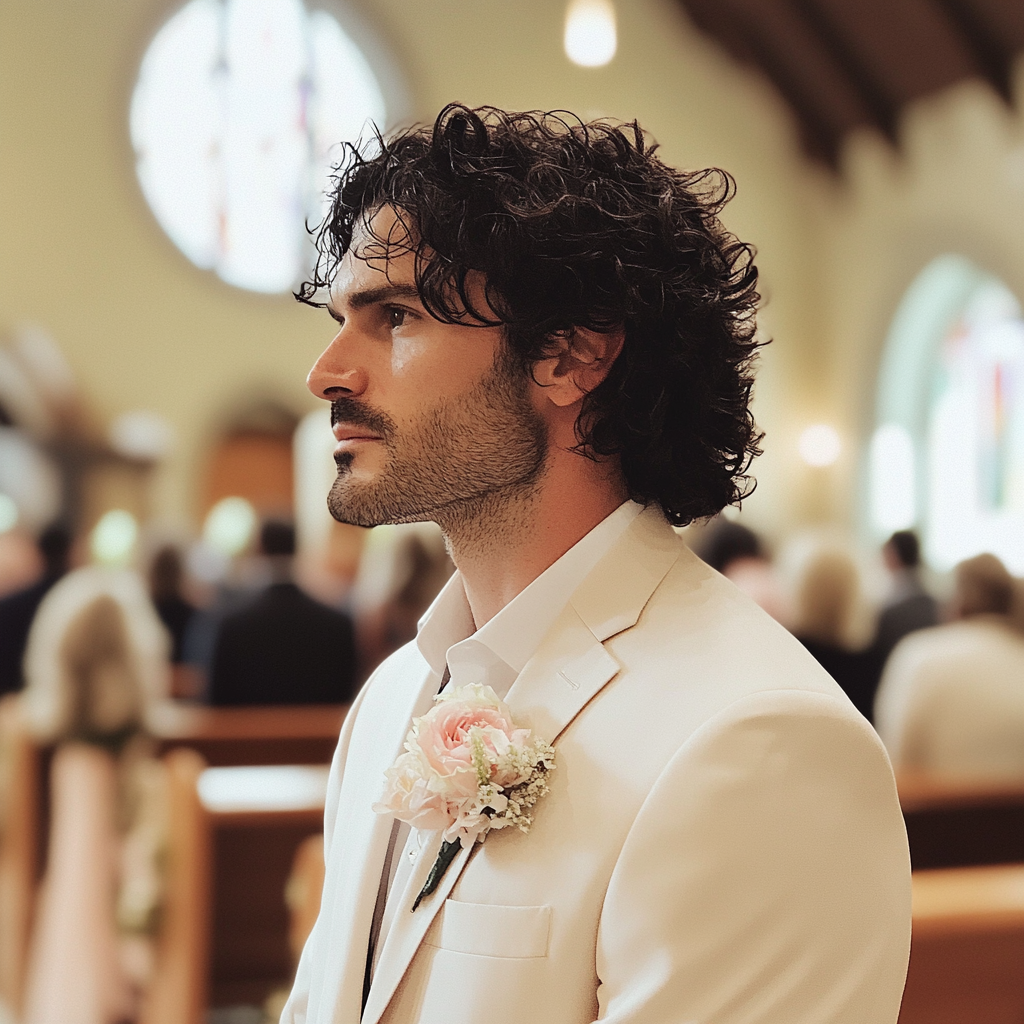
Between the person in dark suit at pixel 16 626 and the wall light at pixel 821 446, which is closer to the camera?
the person in dark suit at pixel 16 626

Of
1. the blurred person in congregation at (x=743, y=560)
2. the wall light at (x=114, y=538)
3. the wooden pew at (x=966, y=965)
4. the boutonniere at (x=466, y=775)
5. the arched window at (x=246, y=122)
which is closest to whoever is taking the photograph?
the boutonniere at (x=466, y=775)

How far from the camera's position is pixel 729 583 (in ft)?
4.48

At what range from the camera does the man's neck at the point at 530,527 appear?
1.41 meters

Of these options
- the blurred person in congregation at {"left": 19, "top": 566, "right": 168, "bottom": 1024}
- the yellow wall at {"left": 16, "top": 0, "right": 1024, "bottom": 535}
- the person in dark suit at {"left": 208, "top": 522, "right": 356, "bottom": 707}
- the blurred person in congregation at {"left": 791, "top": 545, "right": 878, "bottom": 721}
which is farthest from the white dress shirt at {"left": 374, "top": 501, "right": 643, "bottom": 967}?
the yellow wall at {"left": 16, "top": 0, "right": 1024, "bottom": 535}

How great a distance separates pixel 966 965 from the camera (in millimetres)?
1916

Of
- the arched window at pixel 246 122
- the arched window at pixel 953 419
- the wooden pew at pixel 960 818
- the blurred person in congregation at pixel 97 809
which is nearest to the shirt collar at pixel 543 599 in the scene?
the wooden pew at pixel 960 818

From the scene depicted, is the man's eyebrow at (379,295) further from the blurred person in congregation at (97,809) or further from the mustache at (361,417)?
the blurred person in congregation at (97,809)

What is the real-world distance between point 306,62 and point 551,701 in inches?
460

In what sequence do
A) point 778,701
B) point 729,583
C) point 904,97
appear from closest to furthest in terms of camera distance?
point 778,701, point 729,583, point 904,97

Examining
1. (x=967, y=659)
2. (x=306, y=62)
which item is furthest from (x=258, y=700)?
(x=306, y=62)

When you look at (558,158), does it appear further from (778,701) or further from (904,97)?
(904,97)

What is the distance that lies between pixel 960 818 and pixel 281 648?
2.49 meters

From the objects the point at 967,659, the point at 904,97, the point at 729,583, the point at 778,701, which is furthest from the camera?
the point at 904,97

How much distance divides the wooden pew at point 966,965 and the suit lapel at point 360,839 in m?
0.88
